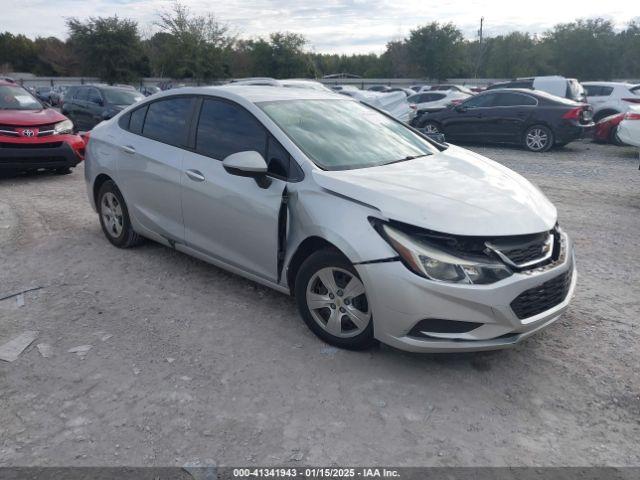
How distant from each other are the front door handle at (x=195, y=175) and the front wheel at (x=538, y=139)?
37.2 feet

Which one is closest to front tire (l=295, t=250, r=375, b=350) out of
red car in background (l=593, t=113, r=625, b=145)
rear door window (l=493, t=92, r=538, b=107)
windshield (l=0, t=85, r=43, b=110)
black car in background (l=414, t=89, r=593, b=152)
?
windshield (l=0, t=85, r=43, b=110)

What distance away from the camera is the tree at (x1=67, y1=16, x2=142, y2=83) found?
145 feet

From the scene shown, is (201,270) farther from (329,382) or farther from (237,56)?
(237,56)

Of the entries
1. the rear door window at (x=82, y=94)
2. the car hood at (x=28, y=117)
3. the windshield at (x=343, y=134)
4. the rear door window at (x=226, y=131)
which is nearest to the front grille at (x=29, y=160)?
the car hood at (x=28, y=117)

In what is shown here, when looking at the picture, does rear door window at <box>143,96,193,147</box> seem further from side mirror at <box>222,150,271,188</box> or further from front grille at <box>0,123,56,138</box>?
front grille at <box>0,123,56,138</box>

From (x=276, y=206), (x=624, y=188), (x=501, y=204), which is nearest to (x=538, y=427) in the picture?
(x=501, y=204)

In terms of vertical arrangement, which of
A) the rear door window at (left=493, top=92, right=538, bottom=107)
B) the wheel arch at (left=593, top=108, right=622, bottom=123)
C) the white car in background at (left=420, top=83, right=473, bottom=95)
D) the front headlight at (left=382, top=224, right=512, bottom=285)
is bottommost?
the front headlight at (left=382, top=224, right=512, bottom=285)

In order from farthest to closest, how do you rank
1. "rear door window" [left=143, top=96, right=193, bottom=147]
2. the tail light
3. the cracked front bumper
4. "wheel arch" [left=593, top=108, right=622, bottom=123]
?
"wheel arch" [left=593, top=108, right=622, bottom=123] → the tail light → "rear door window" [left=143, top=96, right=193, bottom=147] → the cracked front bumper

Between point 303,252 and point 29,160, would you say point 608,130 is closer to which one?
point 303,252

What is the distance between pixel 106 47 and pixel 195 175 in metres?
45.6

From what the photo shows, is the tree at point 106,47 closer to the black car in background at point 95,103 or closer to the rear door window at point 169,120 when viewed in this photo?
the black car in background at point 95,103

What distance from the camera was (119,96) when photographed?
15.6 metres

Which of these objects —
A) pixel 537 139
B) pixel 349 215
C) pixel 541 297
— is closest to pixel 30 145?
pixel 349 215

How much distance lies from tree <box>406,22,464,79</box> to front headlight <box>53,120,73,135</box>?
46.7 metres
